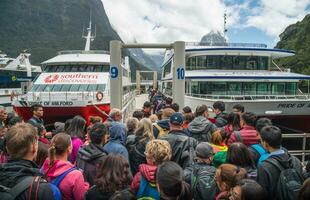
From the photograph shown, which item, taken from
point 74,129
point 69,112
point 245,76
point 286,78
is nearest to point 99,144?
point 74,129

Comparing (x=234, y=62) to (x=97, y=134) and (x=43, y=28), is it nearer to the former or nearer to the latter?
(x=97, y=134)

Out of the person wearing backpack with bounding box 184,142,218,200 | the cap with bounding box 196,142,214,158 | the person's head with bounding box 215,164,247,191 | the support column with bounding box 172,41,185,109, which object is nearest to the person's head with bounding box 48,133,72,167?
the person wearing backpack with bounding box 184,142,218,200

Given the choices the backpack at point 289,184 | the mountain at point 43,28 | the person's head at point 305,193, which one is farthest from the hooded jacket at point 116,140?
the mountain at point 43,28

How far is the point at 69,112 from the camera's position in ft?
52.3

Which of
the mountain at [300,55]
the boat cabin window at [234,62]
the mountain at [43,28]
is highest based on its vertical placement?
the mountain at [43,28]

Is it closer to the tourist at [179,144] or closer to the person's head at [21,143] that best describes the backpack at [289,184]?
the tourist at [179,144]

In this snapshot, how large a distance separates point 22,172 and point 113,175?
857 millimetres

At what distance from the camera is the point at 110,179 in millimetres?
3041

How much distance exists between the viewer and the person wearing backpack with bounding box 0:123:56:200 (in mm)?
2574

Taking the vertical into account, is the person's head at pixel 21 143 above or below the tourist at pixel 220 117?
above

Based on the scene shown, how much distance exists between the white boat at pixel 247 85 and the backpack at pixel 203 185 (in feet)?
40.9

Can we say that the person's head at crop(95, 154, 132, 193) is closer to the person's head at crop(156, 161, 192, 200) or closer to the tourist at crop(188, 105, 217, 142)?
the person's head at crop(156, 161, 192, 200)

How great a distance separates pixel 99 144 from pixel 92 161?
0.28m

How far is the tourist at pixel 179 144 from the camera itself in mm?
4619
